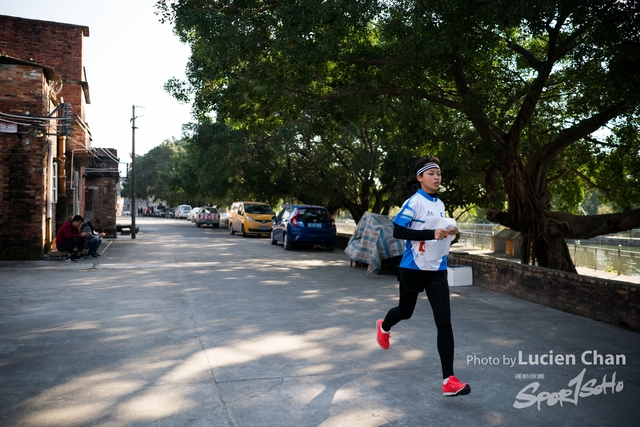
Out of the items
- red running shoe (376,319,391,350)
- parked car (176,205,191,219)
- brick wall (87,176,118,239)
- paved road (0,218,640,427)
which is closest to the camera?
paved road (0,218,640,427)

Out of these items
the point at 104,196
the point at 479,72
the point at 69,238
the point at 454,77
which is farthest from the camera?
the point at 104,196

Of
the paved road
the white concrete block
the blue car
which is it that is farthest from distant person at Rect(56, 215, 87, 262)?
the white concrete block

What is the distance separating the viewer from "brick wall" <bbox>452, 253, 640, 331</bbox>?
743cm

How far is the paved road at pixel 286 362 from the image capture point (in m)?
4.10

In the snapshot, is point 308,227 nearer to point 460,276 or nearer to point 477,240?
point 460,276

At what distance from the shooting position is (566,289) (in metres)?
8.62

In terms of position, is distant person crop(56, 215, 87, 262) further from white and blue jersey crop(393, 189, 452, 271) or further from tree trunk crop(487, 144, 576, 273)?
white and blue jersey crop(393, 189, 452, 271)

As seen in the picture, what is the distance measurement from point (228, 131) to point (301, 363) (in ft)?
88.3

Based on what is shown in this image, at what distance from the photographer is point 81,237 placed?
1573 cm

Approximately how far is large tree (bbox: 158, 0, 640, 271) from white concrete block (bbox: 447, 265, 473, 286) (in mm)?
3120

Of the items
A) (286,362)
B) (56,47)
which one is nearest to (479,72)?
(286,362)

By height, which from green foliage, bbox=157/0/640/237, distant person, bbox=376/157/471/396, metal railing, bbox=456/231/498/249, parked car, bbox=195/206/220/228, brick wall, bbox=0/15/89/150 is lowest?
metal railing, bbox=456/231/498/249

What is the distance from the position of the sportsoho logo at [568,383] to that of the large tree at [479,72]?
5.23m

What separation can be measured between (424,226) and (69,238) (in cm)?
1333
